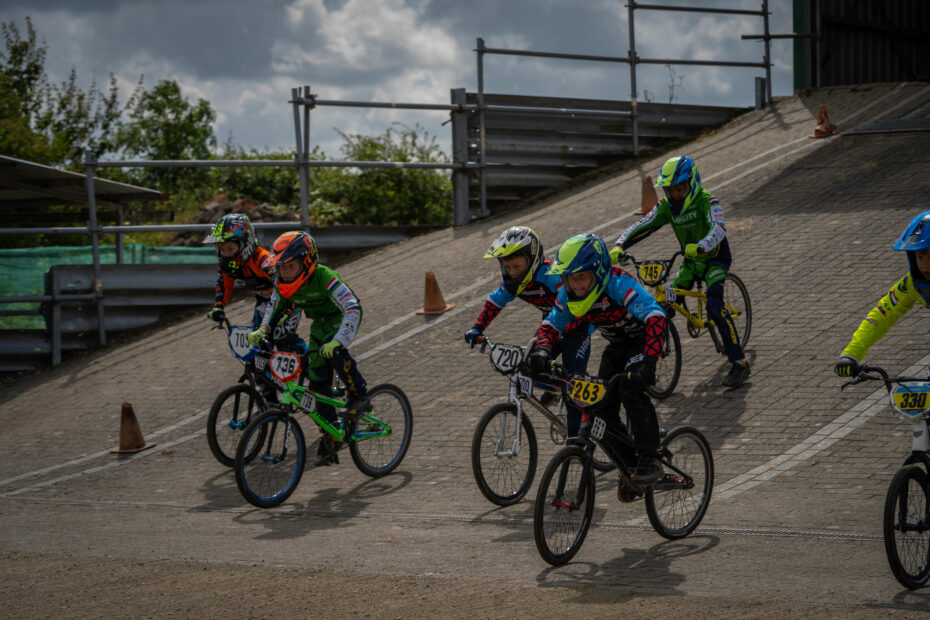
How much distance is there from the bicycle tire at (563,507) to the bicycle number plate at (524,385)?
1191 millimetres

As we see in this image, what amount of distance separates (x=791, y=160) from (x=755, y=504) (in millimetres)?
10877

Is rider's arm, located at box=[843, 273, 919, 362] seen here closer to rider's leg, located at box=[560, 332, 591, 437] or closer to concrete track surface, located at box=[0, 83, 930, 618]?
concrete track surface, located at box=[0, 83, 930, 618]

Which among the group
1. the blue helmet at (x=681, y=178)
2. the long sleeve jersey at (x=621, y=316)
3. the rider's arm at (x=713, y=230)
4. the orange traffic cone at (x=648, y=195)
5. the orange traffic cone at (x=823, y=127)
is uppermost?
the orange traffic cone at (x=823, y=127)

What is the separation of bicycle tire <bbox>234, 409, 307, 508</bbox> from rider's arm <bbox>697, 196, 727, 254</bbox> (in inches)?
165

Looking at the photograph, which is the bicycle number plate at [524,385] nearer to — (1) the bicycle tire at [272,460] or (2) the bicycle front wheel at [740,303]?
(1) the bicycle tire at [272,460]

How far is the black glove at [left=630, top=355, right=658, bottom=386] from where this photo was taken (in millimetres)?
6727

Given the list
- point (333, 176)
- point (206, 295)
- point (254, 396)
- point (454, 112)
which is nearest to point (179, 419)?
point (254, 396)

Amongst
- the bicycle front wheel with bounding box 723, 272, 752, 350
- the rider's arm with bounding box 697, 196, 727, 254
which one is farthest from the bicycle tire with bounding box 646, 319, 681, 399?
the bicycle front wheel with bounding box 723, 272, 752, 350

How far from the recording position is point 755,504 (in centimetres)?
781

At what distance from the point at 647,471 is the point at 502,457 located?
1433 mm

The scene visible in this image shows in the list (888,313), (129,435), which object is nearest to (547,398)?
(888,313)

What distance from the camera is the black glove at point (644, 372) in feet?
22.1

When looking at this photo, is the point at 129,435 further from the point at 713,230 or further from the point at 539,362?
the point at 713,230

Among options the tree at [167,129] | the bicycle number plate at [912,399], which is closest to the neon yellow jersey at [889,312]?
the bicycle number plate at [912,399]
